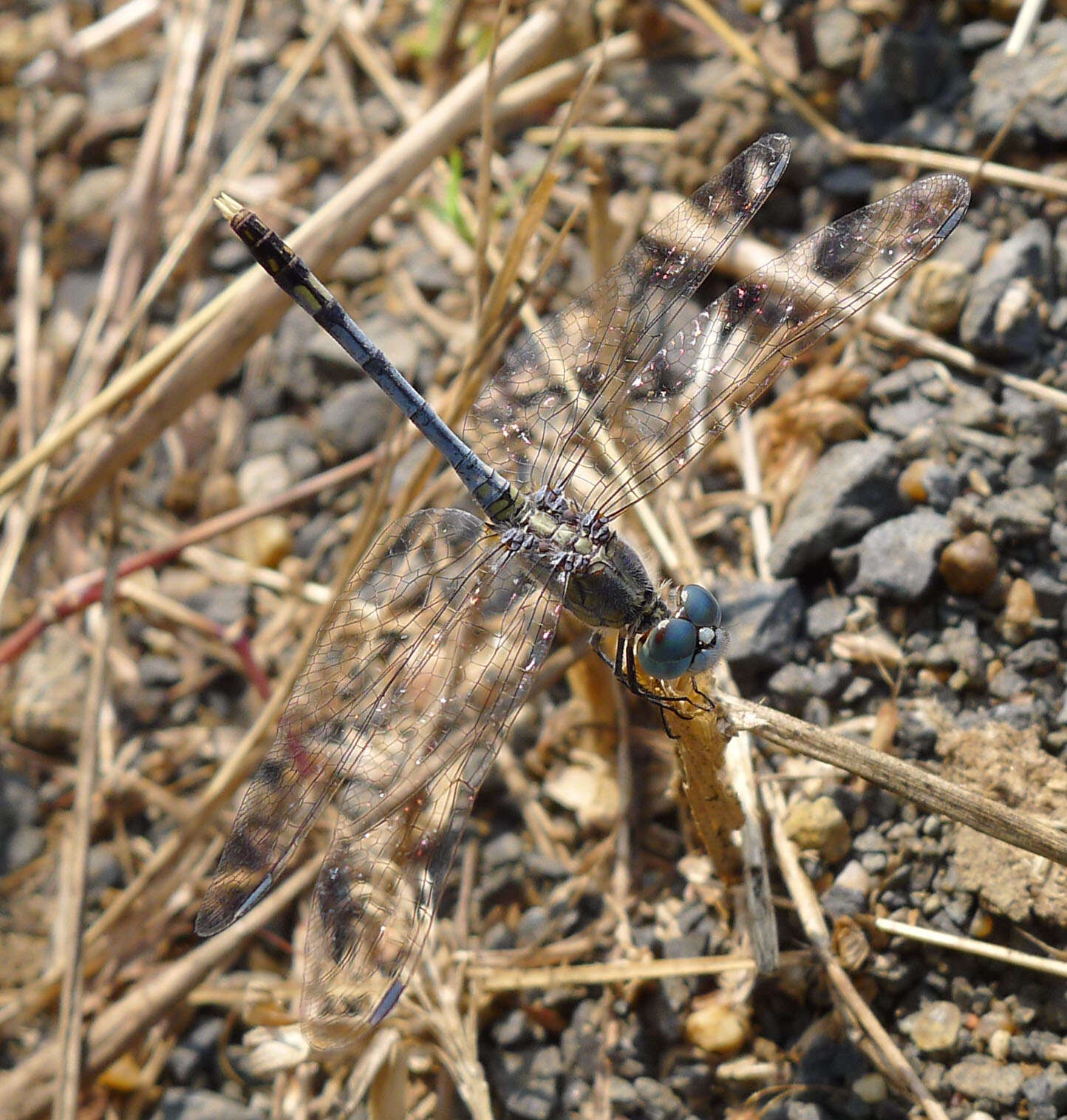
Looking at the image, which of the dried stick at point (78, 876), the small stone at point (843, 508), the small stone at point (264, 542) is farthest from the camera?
the small stone at point (264, 542)

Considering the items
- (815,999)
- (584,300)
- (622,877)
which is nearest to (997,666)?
(815,999)

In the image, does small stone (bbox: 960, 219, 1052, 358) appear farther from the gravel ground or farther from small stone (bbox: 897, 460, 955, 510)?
small stone (bbox: 897, 460, 955, 510)

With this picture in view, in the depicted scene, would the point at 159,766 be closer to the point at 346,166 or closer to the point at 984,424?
the point at 346,166

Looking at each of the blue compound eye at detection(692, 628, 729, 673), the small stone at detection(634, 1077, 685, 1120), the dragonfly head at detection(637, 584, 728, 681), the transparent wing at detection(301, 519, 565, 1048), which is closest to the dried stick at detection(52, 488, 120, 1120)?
the transparent wing at detection(301, 519, 565, 1048)

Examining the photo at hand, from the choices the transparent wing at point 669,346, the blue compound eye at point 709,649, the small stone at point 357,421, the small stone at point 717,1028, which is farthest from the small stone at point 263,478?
the small stone at point 717,1028

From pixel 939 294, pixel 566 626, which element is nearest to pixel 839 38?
pixel 939 294

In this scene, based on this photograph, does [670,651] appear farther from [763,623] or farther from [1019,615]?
[1019,615]

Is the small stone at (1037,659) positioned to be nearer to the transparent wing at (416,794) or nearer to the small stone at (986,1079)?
the small stone at (986,1079)
